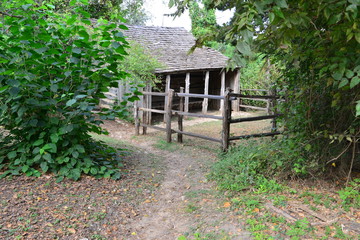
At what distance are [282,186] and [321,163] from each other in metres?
0.71

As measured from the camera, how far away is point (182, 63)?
14.8 metres

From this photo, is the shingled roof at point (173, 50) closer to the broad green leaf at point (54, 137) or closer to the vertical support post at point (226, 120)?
the vertical support post at point (226, 120)

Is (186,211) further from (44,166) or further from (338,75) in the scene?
(338,75)

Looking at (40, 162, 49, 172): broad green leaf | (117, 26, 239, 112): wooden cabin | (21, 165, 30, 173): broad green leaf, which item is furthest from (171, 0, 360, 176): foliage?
(117, 26, 239, 112): wooden cabin

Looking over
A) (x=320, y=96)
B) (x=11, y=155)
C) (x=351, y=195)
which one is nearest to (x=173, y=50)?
(x=320, y=96)

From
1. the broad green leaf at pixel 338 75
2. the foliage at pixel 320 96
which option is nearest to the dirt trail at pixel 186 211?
the foliage at pixel 320 96

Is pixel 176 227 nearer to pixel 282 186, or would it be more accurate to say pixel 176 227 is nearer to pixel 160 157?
pixel 282 186

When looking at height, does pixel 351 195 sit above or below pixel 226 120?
below

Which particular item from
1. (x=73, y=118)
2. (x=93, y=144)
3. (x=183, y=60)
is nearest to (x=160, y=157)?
(x=93, y=144)

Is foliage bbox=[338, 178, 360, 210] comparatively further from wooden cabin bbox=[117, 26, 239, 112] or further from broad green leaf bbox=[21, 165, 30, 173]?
wooden cabin bbox=[117, 26, 239, 112]

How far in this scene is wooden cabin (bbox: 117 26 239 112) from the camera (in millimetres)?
14464

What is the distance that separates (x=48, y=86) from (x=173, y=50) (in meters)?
12.3

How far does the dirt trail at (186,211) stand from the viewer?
11.2 ft

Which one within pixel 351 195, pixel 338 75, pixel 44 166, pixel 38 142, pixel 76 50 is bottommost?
pixel 351 195
